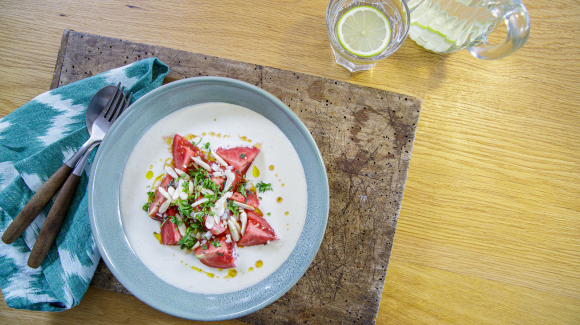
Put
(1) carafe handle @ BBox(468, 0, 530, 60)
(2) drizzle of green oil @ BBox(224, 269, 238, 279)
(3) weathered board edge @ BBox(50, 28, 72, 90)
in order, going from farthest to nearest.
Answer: (3) weathered board edge @ BBox(50, 28, 72, 90) < (2) drizzle of green oil @ BBox(224, 269, 238, 279) < (1) carafe handle @ BBox(468, 0, 530, 60)

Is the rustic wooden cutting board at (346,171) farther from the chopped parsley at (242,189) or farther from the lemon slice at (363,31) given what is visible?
the chopped parsley at (242,189)

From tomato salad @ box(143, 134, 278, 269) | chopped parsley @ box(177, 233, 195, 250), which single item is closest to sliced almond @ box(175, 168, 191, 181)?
tomato salad @ box(143, 134, 278, 269)

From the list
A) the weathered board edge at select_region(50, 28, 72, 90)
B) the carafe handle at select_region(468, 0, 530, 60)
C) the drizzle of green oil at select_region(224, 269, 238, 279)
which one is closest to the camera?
the carafe handle at select_region(468, 0, 530, 60)

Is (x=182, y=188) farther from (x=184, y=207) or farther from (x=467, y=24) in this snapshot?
(x=467, y=24)

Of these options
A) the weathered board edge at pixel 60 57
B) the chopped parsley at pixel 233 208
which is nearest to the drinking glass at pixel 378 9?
the chopped parsley at pixel 233 208

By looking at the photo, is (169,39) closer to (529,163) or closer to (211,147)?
(211,147)

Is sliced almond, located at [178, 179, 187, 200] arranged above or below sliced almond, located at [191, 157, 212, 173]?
below

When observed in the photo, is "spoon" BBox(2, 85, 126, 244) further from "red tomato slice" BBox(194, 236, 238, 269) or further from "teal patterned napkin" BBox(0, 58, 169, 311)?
"red tomato slice" BBox(194, 236, 238, 269)

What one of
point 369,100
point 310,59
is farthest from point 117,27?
point 369,100
